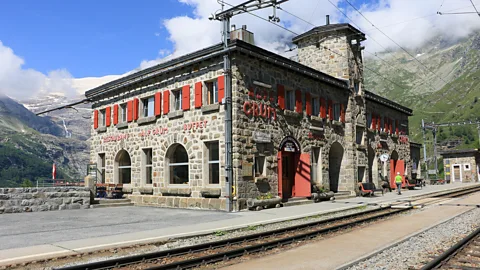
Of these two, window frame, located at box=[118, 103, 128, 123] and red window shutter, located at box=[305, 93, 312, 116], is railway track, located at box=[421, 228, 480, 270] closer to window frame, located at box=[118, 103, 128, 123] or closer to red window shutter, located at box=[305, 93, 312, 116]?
red window shutter, located at box=[305, 93, 312, 116]

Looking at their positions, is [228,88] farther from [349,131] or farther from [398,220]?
[349,131]

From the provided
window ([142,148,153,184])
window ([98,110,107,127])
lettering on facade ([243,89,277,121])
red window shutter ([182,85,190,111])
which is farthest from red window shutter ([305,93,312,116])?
window ([98,110,107,127])

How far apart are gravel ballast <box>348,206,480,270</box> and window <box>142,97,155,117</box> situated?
1417 cm

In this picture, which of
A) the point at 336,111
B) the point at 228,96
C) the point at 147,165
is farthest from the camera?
the point at 336,111

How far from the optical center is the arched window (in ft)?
61.1

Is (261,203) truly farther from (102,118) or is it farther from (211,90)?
(102,118)

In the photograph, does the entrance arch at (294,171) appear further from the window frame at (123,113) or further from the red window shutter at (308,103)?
the window frame at (123,113)

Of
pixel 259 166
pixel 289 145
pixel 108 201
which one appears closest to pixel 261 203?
pixel 259 166

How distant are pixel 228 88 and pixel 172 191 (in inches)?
219

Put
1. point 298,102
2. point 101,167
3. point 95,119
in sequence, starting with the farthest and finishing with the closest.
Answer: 1. point 95,119
2. point 101,167
3. point 298,102

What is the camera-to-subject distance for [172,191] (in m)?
18.5

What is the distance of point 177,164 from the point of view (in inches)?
746

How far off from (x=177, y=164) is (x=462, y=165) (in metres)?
42.1

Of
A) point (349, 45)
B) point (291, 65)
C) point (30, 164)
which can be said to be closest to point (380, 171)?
point (349, 45)
